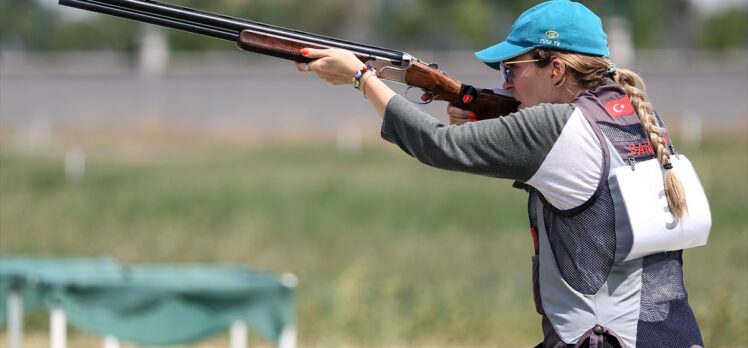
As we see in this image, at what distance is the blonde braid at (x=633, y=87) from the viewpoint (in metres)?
3.44

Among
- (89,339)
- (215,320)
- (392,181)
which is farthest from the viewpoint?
(392,181)

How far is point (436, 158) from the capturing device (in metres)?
3.44

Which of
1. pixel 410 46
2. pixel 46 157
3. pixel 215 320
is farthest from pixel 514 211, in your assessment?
pixel 410 46

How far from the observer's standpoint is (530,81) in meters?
3.61

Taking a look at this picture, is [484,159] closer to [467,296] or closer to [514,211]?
[467,296]

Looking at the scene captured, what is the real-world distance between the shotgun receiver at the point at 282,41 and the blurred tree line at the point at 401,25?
33.7m

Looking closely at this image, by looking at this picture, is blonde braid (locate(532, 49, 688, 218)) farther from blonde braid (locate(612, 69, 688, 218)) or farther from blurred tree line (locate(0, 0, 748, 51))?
blurred tree line (locate(0, 0, 748, 51))

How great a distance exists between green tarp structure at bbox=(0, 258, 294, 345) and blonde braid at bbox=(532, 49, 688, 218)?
178 inches

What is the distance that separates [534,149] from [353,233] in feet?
37.7

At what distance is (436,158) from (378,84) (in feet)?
1.05

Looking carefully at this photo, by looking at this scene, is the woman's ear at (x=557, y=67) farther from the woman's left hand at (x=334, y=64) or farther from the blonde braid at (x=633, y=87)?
the woman's left hand at (x=334, y=64)

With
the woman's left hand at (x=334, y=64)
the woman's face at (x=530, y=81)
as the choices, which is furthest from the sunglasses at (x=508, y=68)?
the woman's left hand at (x=334, y=64)

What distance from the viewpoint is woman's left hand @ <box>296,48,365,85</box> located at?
3693mm

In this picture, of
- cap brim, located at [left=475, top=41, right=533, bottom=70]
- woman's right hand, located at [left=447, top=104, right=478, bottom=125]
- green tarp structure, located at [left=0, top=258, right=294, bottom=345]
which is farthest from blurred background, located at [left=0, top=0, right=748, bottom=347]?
green tarp structure, located at [left=0, top=258, right=294, bottom=345]
